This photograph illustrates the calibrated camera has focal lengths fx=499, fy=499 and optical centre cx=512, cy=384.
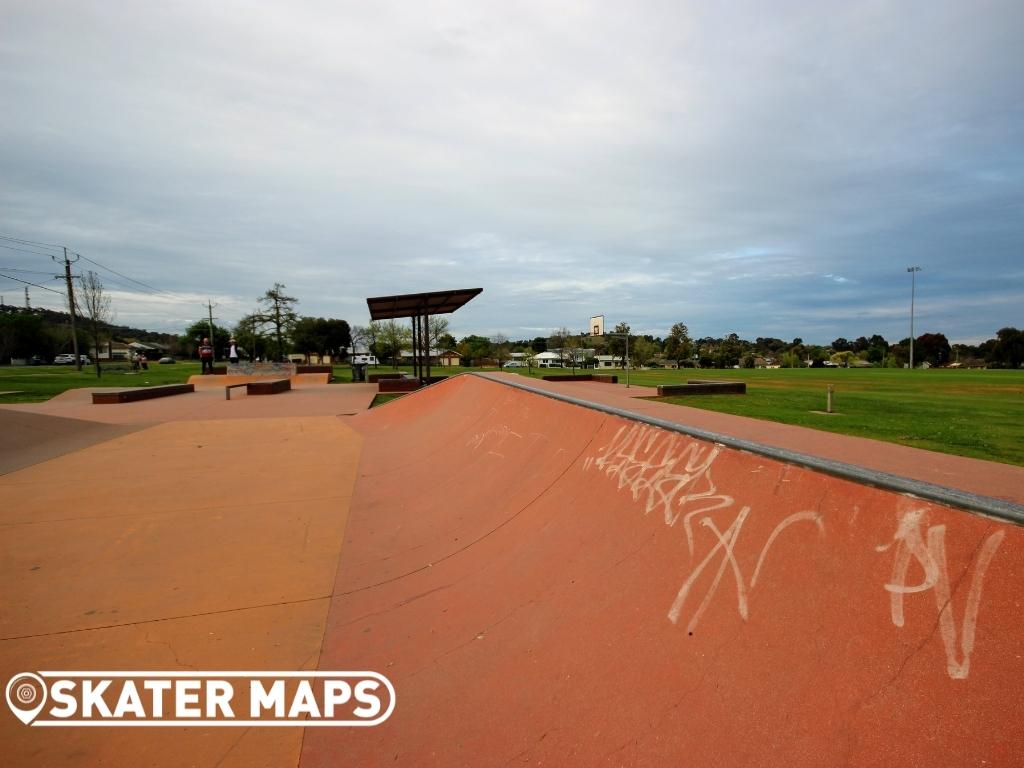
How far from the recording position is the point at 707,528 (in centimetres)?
263

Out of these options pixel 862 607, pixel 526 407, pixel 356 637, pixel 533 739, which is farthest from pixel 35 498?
pixel 862 607

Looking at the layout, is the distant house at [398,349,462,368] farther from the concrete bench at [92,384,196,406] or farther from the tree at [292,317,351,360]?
the concrete bench at [92,384,196,406]

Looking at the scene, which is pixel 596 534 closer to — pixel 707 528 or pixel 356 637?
pixel 707 528

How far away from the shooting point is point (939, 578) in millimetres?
1719

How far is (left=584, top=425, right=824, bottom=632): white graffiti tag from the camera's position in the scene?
2270 millimetres

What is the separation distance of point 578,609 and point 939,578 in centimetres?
154

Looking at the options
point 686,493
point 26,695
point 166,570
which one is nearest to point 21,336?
point 166,570

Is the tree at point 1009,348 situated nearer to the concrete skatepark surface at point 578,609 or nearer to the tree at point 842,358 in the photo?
the tree at point 842,358

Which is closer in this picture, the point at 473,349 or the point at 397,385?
the point at 397,385

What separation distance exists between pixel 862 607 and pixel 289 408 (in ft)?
50.9

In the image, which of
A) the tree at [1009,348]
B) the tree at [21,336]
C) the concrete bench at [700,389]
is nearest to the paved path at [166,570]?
the concrete bench at [700,389]

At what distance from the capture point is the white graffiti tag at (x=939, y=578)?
60.7 inches

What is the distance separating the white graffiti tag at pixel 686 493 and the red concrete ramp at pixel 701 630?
11mm

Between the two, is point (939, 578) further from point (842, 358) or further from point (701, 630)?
point (842, 358)
